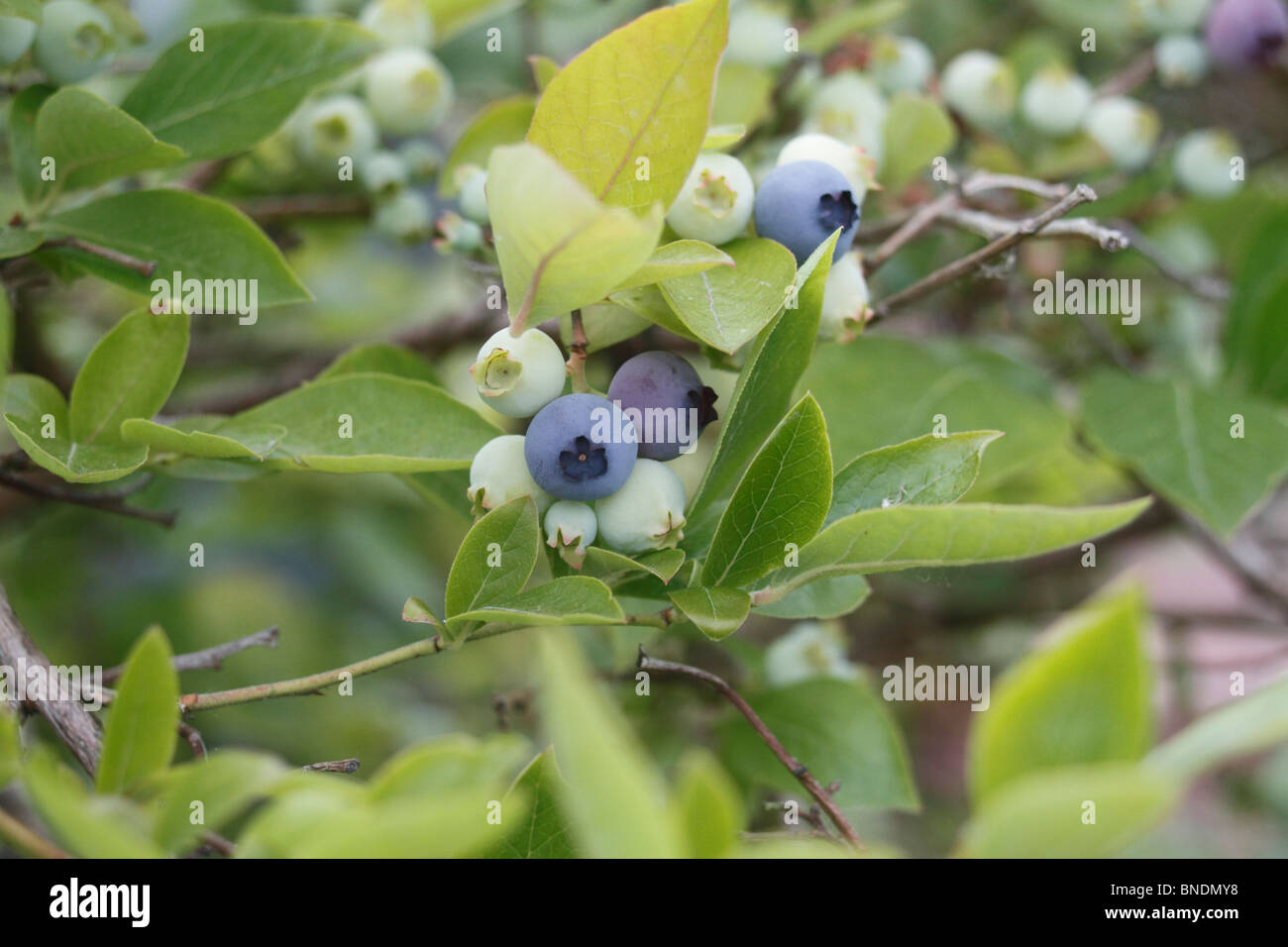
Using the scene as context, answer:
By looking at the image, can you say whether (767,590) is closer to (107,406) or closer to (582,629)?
(107,406)

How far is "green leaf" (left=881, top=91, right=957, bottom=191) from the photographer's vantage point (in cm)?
105

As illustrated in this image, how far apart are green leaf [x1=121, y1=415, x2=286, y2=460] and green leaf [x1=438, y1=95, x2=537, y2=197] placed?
0.37 meters

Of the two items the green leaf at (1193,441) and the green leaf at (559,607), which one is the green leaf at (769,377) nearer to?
the green leaf at (559,607)

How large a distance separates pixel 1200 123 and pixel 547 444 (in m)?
1.24

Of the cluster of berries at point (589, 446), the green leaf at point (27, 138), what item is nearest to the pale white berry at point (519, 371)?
the cluster of berries at point (589, 446)

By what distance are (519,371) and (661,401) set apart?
0.10m

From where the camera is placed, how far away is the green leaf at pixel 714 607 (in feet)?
1.94

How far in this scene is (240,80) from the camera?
0.86 metres

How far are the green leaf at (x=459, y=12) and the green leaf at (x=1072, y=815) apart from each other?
104 centimetres

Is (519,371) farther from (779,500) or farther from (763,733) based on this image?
(763,733)

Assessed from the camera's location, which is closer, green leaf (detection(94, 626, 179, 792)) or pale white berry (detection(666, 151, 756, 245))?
green leaf (detection(94, 626, 179, 792))

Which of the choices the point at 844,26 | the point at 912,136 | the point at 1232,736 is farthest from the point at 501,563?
the point at 844,26

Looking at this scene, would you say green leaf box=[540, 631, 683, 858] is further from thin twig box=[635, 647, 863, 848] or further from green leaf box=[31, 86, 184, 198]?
green leaf box=[31, 86, 184, 198]

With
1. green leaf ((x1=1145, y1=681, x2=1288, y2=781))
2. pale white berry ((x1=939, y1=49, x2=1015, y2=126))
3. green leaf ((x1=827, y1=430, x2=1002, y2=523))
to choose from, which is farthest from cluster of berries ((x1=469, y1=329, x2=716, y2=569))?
pale white berry ((x1=939, y1=49, x2=1015, y2=126))
